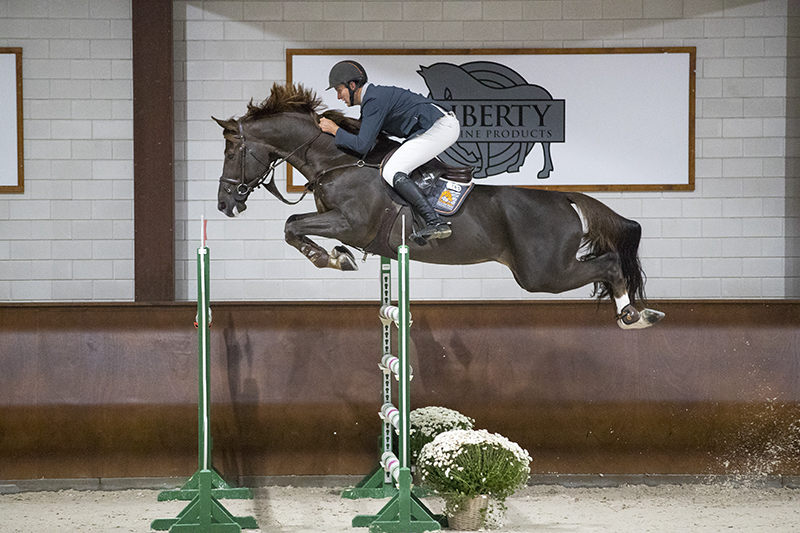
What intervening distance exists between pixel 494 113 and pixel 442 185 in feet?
9.54

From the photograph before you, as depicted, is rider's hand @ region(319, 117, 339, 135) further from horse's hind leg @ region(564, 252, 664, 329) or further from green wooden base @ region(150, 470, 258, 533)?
green wooden base @ region(150, 470, 258, 533)

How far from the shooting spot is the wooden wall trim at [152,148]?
18.3 feet

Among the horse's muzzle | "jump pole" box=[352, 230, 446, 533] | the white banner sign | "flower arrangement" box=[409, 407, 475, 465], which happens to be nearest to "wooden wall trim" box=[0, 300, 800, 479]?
"flower arrangement" box=[409, 407, 475, 465]

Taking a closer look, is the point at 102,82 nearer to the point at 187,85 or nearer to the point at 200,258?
the point at 187,85

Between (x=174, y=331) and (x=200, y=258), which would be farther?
(x=174, y=331)

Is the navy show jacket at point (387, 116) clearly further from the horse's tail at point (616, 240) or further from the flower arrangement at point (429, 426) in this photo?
the flower arrangement at point (429, 426)

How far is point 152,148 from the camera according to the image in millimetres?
5598

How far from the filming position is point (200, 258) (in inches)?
128

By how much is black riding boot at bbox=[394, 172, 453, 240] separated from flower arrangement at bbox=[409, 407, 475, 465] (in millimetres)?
1438

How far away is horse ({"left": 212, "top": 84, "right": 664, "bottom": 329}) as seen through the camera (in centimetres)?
301

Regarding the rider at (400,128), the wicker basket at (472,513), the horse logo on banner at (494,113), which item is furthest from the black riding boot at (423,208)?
the horse logo on banner at (494,113)

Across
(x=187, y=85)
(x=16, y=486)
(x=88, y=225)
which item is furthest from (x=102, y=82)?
(x=16, y=486)

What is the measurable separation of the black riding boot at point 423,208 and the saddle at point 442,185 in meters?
0.07

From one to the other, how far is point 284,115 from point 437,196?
688mm
